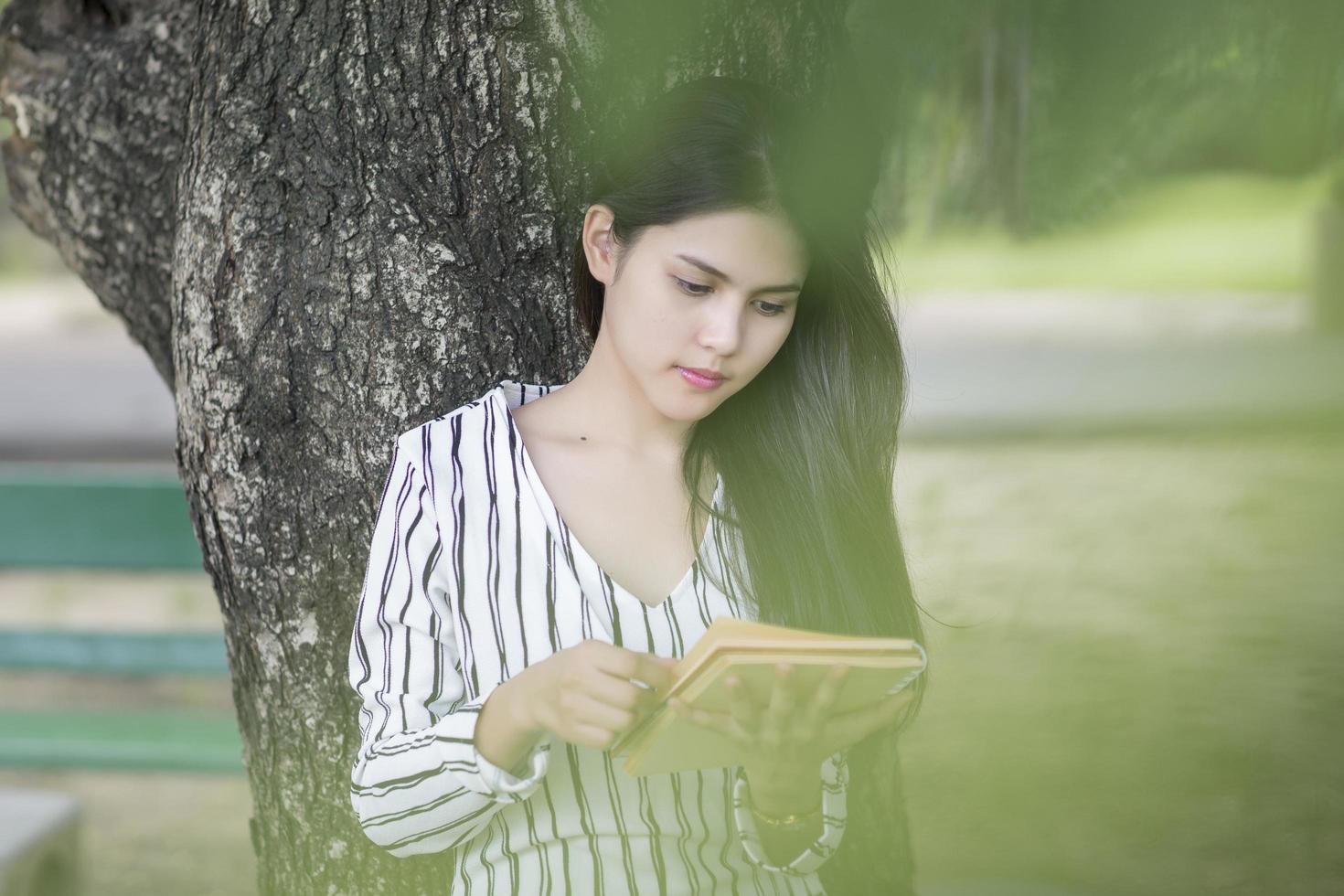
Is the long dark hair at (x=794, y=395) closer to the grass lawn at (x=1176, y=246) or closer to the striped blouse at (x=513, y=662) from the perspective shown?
the striped blouse at (x=513, y=662)

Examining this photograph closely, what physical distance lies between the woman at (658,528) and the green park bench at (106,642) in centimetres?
185

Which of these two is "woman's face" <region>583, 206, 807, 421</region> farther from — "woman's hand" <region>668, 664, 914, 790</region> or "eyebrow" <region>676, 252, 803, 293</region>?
"woman's hand" <region>668, 664, 914, 790</region>

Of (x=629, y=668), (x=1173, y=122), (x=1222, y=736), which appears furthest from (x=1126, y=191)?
(x=629, y=668)

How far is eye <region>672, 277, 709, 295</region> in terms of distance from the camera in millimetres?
1491

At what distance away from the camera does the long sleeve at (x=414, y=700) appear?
1.38 meters

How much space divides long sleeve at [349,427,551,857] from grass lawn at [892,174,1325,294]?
2.69ft

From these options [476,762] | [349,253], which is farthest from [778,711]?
[349,253]

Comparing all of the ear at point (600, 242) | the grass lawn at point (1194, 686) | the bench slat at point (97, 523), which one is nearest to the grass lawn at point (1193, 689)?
the grass lawn at point (1194, 686)

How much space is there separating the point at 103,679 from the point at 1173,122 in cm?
613

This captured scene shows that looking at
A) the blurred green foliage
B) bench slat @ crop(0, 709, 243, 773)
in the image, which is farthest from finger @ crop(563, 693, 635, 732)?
bench slat @ crop(0, 709, 243, 773)

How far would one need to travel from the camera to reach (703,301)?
1.50 m

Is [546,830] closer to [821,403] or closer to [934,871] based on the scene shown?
[821,403]

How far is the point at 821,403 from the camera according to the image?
174 centimetres

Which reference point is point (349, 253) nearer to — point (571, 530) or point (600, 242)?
point (600, 242)
